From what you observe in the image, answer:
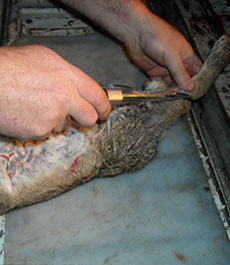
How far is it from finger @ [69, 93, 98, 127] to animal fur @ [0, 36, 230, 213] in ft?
1.17

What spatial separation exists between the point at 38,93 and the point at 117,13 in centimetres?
121

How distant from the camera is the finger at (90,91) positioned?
115cm

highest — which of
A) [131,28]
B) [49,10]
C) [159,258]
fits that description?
[131,28]

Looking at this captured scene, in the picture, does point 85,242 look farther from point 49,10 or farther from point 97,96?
point 49,10

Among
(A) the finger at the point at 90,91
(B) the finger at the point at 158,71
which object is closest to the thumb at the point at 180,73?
(B) the finger at the point at 158,71

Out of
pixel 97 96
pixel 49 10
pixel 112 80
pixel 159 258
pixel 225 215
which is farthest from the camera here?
pixel 49 10

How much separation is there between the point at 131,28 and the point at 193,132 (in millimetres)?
937

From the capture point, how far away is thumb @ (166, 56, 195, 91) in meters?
1.74

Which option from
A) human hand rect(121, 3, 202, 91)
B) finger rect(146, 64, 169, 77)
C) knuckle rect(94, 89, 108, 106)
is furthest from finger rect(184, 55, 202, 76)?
knuckle rect(94, 89, 108, 106)

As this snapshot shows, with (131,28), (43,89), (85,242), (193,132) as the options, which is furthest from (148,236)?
(131,28)

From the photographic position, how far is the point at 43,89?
3.54ft

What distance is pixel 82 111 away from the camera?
116 cm

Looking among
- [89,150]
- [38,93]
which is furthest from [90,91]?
[89,150]

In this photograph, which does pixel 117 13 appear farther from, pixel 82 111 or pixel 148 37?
pixel 82 111
